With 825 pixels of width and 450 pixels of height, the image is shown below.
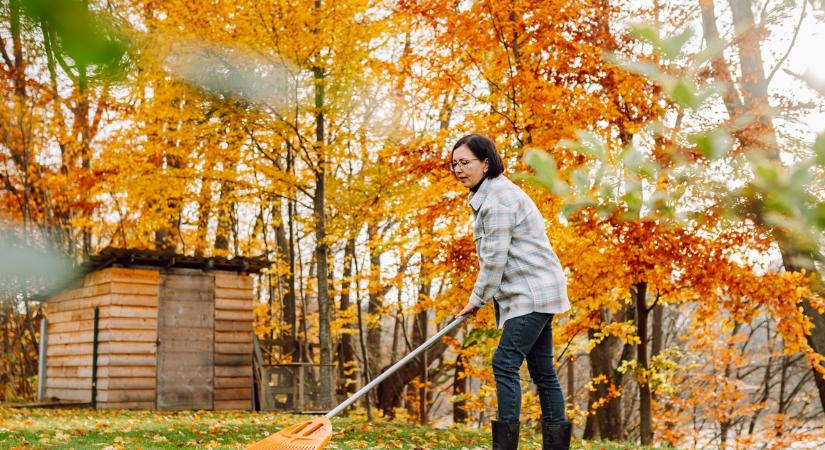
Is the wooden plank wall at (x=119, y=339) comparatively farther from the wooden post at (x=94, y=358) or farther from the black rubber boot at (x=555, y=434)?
the black rubber boot at (x=555, y=434)

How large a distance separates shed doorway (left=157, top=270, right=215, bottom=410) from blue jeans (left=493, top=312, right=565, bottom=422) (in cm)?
997

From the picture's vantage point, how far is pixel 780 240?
0.99 meters

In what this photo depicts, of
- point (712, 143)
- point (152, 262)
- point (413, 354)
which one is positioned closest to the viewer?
point (712, 143)

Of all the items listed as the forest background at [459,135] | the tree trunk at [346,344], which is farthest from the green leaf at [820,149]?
the tree trunk at [346,344]

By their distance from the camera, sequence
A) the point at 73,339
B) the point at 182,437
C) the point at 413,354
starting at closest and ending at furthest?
the point at 413,354 < the point at 182,437 < the point at 73,339

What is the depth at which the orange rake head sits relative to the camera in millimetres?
3711

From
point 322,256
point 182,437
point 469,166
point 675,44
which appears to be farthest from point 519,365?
point 322,256

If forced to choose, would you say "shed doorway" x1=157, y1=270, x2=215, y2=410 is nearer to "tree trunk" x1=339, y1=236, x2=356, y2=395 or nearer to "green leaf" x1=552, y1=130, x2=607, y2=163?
"tree trunk" x1=339, y1=236, x2=356, y2=395

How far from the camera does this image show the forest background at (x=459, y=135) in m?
0.98

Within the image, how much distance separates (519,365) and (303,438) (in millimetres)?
1082

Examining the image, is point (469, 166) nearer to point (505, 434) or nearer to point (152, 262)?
point (505, 434)

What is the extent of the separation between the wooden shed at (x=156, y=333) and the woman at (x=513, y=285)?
959 cm

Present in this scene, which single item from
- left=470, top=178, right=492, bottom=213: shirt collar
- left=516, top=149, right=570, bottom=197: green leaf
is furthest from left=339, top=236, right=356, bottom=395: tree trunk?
left=516, top=149, right=570, bottom=197: green leaf

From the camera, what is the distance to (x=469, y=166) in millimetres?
Answer: 3887
